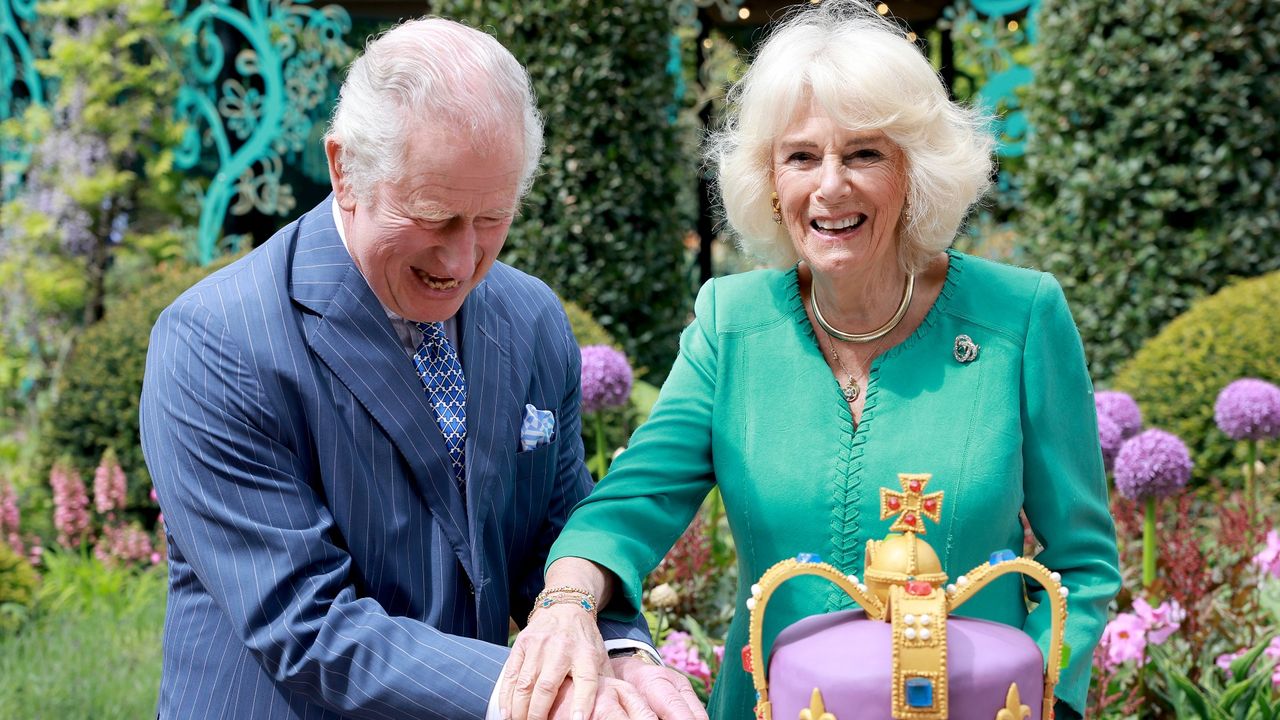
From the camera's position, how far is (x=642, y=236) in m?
6.48

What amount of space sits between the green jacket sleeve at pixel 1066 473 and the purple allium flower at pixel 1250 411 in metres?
2.32

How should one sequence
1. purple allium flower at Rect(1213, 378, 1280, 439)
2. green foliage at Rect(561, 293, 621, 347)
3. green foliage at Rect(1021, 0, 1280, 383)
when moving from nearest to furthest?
purple allium flower at Rect(1213, 378, 1280, 439) → green foliage at Rect(561, 293, 621, 347) → green foliage at Rect(1021, 0, 1280, 383)

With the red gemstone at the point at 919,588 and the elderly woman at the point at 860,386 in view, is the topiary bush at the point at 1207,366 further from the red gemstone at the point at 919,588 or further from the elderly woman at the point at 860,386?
the red gemstone at the point at 919,588

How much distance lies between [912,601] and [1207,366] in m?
4.30

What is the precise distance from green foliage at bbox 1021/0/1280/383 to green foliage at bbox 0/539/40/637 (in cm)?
476

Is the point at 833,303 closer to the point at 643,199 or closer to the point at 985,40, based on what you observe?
the point at 643,199

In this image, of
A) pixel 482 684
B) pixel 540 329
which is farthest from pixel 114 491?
pixel 482 684

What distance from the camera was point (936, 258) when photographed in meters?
2.26

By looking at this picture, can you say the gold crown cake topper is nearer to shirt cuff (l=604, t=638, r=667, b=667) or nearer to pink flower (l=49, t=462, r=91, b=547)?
shirt cuff (l=604, t=638, r=667, b=667)

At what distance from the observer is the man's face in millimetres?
1862

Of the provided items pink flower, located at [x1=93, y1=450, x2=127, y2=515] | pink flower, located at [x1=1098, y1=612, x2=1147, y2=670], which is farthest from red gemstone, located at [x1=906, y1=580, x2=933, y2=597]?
pink flower, located at [x1=93, y1=450, x2=127, y2=515]

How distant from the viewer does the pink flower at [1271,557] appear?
358cm

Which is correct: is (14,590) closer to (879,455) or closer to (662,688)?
(662,688)

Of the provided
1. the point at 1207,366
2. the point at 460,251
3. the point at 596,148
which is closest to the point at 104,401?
the point at 596,148
